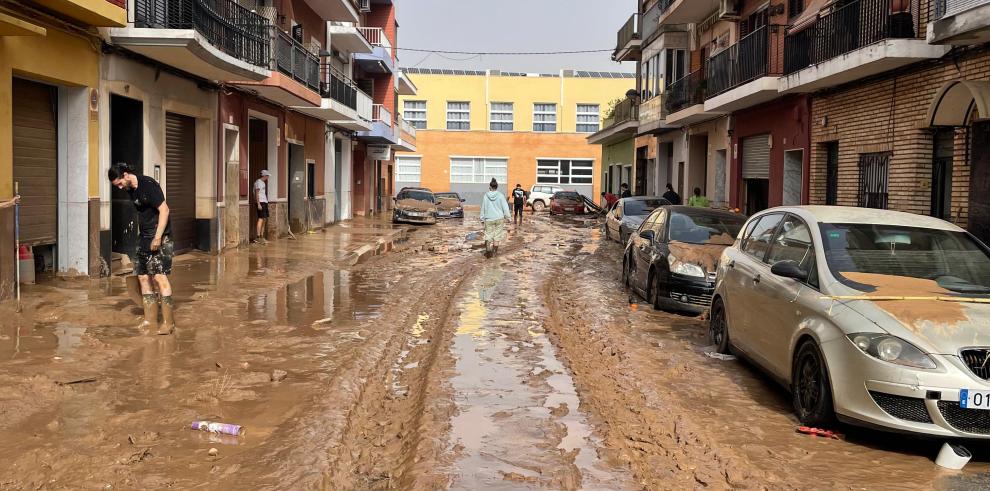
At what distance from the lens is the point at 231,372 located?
704 cm

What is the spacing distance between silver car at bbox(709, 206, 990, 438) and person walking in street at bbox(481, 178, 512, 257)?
1026 cm

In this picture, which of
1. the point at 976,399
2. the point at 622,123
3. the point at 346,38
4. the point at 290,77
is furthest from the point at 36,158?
the point at 622,123

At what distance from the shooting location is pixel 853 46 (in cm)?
1541

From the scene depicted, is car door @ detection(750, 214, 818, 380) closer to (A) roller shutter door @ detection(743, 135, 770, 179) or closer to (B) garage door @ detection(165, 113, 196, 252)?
(B) garage door @ detection(165, 113, 196, 252)

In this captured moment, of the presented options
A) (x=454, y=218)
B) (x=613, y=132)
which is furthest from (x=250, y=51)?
(x=613, y=132)

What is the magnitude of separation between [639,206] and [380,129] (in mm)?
16911

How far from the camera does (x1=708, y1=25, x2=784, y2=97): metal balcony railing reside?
1945cm

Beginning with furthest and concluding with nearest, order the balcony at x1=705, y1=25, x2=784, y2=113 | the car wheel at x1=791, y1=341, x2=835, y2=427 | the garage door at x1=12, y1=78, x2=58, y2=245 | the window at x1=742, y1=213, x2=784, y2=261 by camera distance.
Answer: the balcony at x1=705, y1=25, x2=784, y2=113
the garage door at x1=12, y1=78, x2=58, y2=245
the window at x1=742, y1=213, x2=784, y2=261
the car wheel at x1=791, y1=341, x2=835, y2=427

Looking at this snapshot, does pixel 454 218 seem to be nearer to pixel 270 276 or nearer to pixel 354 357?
pixel 270 276

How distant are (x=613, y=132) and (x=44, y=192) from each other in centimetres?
2938

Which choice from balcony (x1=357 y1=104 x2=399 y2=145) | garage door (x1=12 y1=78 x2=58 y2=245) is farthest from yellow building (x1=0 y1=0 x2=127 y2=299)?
balcony (x1=357 y1=104 x2=399 y2=145)

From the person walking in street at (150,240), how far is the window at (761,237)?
18.8 ft

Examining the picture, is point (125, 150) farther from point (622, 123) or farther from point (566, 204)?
point (566, 204)

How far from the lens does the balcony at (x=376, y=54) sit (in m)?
35.8
